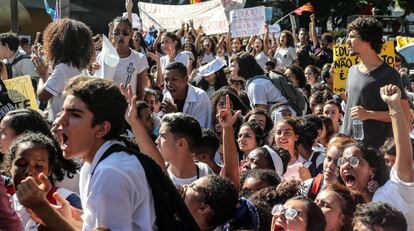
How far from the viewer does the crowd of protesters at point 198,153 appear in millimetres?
3301

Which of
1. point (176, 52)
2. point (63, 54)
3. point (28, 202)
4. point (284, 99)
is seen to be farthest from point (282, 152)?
point (176, 52)

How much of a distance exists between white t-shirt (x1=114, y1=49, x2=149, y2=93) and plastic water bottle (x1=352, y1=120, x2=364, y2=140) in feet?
7.71

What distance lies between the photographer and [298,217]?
4.06 m

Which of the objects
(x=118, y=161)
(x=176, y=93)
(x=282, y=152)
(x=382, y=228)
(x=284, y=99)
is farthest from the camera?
(x=284, y=99)

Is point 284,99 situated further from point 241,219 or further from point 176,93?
point 241,219

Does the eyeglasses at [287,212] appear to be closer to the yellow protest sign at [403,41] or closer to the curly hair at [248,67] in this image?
the curly hair at [248,67]

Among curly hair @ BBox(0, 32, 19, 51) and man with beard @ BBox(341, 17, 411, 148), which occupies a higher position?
man with beard @ BBox(341, 17, 411, 148)

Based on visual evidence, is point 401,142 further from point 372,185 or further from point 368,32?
point 368,32

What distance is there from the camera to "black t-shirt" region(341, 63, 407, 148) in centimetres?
597

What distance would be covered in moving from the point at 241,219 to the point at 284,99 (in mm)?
4610

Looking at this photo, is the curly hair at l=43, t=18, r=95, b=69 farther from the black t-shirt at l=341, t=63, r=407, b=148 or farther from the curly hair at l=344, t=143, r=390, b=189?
the curly hair at l=344, t=143, r=390, b=189

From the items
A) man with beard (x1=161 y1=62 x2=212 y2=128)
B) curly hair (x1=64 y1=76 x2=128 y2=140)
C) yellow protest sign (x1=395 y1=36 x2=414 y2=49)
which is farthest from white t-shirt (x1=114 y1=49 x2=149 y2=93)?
yellow protest sign (x1=395 y1=36 x2=414 y2=49)

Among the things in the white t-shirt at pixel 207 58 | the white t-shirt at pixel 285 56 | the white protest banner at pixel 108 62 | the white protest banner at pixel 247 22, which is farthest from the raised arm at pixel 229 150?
the white protest banner at pixel 247 22

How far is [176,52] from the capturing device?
1227 cm
